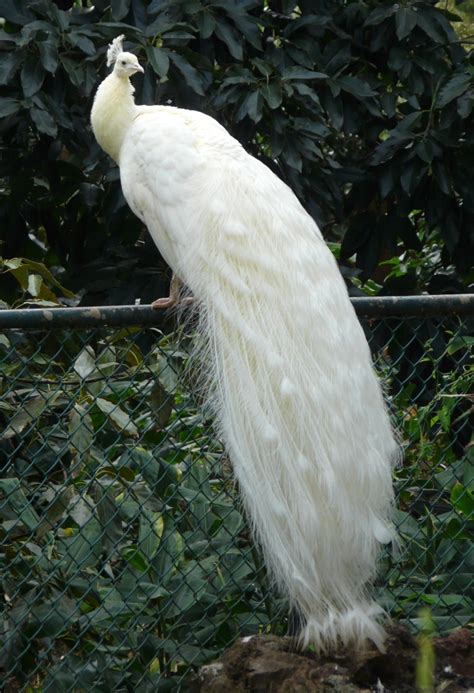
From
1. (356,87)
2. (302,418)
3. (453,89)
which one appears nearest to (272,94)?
(356,87)

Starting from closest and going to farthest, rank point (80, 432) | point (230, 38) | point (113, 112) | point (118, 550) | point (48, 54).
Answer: point (80, 432) < point (118, 550) < point (113, 112) < point (48, 54) < point (230, 38)

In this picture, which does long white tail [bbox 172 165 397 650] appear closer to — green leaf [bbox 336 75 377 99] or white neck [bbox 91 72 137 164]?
white neck [bbox 91 72 137 164]

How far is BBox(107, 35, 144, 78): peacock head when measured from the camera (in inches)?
152

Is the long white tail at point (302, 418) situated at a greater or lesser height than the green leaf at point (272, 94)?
lesser

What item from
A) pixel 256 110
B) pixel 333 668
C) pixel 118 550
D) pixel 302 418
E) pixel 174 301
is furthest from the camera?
pixel 256 110

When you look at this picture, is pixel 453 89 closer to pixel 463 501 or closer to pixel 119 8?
pixel 119 8

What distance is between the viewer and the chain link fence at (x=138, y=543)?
113 inches

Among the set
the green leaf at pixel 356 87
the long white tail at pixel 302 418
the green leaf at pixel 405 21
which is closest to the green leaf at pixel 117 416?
the long white tail at pixel 302 418

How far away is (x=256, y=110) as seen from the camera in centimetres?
407

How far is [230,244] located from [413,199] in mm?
1782

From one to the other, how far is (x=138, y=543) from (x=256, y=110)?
1.80 meters

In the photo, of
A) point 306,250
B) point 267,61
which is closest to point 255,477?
point 306,250

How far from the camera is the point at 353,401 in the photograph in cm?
278

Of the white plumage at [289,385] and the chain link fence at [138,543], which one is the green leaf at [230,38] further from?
the chain link fence at [138,543]
